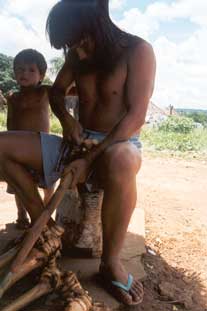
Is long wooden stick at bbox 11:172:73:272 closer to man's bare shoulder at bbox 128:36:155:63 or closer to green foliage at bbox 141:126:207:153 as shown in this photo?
man's bare shoulder at bbox 128:36:155:63

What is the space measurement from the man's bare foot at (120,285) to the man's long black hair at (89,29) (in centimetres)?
103

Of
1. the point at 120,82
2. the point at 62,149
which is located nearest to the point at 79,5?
the point at 120,82

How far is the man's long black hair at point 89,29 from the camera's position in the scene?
208cm

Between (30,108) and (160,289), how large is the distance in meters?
1.56

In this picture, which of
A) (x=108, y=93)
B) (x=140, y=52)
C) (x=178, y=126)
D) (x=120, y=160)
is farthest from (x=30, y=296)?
(x=178, y=126)

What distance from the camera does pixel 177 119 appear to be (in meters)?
16.2

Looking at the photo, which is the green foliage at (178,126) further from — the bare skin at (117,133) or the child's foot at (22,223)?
the bare skin at (117,133)

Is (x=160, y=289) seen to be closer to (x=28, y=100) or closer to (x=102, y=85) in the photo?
(x=102, y=85)

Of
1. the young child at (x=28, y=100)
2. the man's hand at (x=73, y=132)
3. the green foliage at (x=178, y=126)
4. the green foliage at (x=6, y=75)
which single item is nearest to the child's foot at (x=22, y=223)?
the young child at (x=28, y=100)

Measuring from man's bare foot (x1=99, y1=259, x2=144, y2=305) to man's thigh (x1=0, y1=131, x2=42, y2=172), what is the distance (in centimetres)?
66

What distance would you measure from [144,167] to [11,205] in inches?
136

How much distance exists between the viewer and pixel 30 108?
3.03 meters

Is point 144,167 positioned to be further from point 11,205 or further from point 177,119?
point 177,119

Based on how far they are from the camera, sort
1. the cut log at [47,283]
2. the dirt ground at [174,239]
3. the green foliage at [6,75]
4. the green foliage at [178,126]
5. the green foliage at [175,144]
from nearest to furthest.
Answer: the cut log at [47,283], the dirt ground at [174,239], the green foliage at [175,144], the green foliage at [178,126], the green foliage at [6,75]
